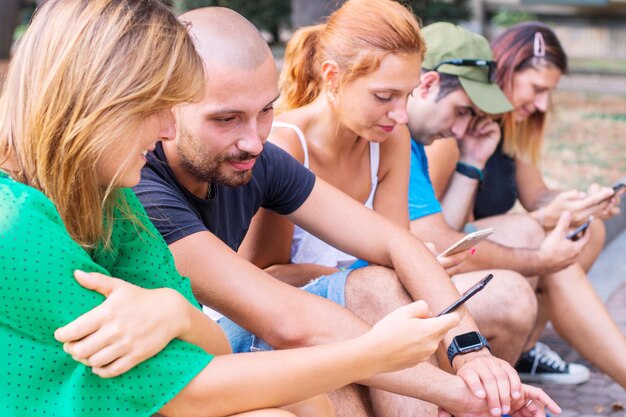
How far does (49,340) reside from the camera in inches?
71.4

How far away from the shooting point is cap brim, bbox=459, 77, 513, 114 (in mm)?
4027

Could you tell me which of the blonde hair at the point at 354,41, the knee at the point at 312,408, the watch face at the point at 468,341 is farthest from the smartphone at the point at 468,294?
the blonde hair at the point at 354,41

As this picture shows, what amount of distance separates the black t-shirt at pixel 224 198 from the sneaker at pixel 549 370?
163 centimetres

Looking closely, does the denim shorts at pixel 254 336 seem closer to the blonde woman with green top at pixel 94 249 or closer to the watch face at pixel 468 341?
the watch face at pixel 468 341

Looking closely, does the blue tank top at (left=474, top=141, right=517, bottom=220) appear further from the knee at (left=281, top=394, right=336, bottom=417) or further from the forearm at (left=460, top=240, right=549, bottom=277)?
the knee at (left=281, top=394, right=336, bottom=417)

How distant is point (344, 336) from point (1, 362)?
3.06 feet

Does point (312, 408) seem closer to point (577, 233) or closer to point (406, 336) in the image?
point (406, 336)

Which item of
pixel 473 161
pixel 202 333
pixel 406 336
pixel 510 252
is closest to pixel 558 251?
pixel 510 252

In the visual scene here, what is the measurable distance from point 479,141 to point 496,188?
34 centimetres

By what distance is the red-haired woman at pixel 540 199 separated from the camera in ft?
12.7

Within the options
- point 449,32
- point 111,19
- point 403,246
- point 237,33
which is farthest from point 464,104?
point 111,19

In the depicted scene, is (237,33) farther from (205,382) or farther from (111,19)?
(205,382)

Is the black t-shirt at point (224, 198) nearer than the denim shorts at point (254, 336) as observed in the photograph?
Yes

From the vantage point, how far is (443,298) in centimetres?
280
